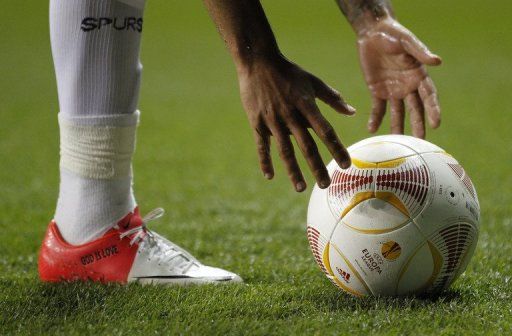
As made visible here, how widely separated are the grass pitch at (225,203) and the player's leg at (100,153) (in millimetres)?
121

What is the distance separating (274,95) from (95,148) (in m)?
0.81

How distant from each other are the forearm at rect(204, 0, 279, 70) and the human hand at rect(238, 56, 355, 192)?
0.02 m

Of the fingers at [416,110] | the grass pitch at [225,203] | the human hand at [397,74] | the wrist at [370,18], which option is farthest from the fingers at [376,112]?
the grass pitch at [225,203]

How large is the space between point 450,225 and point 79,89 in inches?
46.2

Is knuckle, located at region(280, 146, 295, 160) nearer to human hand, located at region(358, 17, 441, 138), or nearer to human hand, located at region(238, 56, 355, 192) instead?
human hand, located at region(238, 56, 355, 192)

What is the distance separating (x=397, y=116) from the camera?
252 cm

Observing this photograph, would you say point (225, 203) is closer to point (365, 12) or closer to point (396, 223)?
point (365, 12)

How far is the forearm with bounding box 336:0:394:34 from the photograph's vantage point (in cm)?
241

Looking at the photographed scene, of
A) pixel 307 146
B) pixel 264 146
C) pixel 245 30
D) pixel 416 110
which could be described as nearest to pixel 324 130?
pixel 307 146

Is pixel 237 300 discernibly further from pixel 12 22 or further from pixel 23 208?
pixel 12 22

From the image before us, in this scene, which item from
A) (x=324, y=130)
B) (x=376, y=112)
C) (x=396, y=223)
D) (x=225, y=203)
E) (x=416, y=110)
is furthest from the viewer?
(x=225, y=203)

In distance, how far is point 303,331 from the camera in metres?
1.96

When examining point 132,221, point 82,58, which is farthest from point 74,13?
point 132,221

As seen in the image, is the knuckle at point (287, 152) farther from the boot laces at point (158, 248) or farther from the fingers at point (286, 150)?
the boot laces at point (158, 248)
